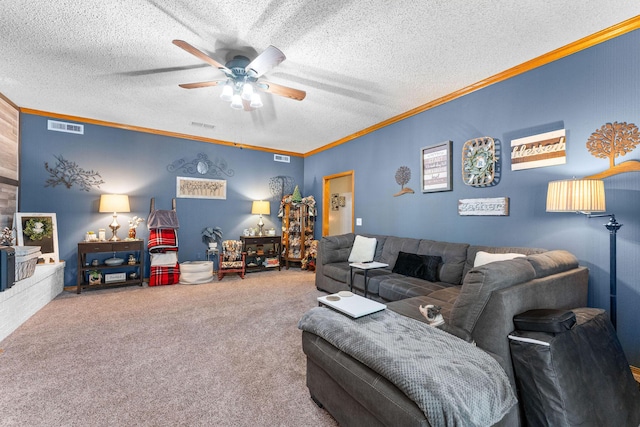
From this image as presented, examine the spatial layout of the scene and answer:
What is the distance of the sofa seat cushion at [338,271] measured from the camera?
3.62 meters

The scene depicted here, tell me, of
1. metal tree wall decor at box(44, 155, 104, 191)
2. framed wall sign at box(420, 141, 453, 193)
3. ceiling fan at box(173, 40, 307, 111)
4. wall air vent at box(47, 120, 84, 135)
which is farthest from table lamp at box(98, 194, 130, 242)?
framed wall sign at box(420, 141, 453, 193)

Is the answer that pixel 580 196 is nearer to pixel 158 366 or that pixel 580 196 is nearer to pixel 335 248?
pixel 335 248

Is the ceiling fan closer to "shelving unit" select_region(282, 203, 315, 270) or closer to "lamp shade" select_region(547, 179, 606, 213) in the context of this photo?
"lamp shade" select_region(547, 179, 606, 213)

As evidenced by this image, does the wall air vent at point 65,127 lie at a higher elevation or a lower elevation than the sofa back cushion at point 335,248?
higher

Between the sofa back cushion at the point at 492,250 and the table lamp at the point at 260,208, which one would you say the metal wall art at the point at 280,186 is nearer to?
the table lamp at the point at 260,208

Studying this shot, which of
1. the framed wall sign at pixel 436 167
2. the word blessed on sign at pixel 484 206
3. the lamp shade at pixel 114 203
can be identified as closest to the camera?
the word blessed on sign at pixel 484 206

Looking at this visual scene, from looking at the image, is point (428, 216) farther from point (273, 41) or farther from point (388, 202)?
point (273, 41)

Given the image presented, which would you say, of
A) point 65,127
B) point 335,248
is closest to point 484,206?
point 335,248

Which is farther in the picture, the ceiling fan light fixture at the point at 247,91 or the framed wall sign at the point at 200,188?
the framed wall sign at the point at 200,188

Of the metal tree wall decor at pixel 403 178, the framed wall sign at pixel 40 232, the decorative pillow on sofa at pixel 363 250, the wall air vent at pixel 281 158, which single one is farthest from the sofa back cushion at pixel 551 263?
the framed wall sign at pixel 40 232

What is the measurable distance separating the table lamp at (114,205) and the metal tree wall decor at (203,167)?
0.98 meters

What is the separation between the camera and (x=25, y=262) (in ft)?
9.76

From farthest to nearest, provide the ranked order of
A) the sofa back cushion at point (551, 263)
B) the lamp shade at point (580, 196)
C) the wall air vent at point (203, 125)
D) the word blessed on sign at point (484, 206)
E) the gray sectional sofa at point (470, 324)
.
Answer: the wall air vent at point (203, 125)
the word blessed on sign at point (484, 206)
the lamp shade at point (580, 196)
the sofa back cushion at point (551, 263)
the gray sectional sofa at point (470, 324)

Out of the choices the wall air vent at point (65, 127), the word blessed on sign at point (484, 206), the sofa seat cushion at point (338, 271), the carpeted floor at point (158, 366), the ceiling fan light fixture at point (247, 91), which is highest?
the wall air vent at point (65, 127)
